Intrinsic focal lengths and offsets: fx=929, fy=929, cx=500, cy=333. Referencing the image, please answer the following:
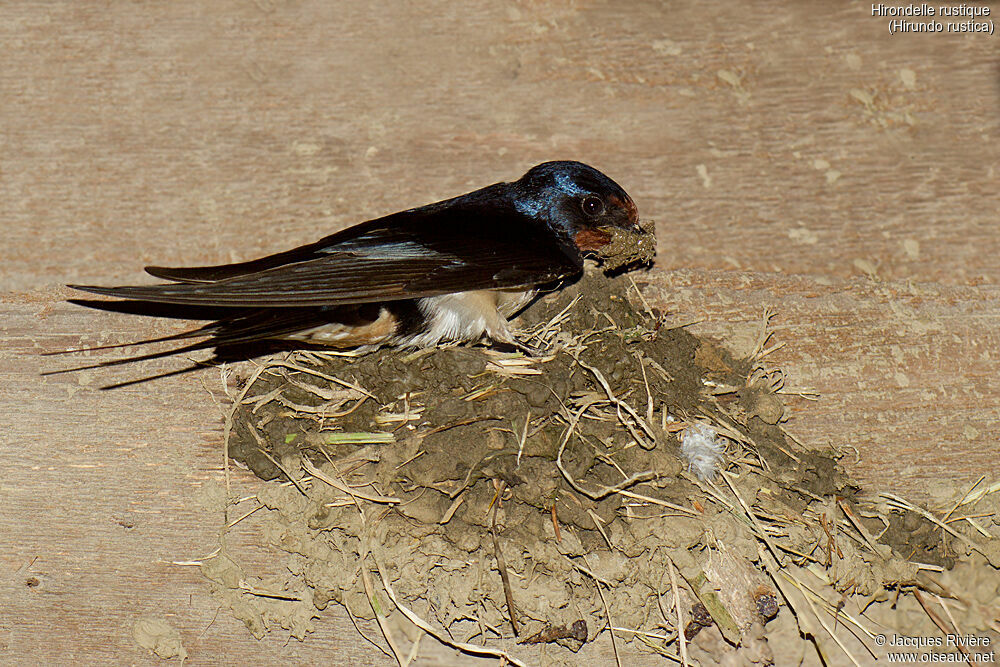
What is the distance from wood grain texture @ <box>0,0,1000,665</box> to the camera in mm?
2387

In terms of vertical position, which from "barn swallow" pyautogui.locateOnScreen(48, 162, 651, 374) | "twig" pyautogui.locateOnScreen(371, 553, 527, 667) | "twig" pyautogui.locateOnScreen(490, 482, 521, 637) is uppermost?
"barn swallow" pyautogui.locateOnScreen(48, 162, 651, 374)

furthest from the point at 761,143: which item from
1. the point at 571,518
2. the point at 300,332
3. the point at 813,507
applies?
the point at 300,332

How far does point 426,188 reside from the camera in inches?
104

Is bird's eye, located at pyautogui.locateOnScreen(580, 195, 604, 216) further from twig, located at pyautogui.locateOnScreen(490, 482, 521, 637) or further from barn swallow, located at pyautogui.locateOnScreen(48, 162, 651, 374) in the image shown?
twig, located at pyautogui.locateOnScreen(490, 482, 521, 637)

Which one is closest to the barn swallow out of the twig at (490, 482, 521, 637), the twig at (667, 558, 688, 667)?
the twig at (490, 482, 521, 637)

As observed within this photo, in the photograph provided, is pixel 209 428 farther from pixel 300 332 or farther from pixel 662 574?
pixel 662 574

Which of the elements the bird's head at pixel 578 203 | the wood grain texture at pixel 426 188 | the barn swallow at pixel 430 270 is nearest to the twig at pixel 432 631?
the wood grain texture at pixel 426 188

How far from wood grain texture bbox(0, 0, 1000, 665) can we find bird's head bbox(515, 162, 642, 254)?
0.50 feet

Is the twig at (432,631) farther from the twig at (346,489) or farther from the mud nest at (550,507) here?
the twig at (346,489)

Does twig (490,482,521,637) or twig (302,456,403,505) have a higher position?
twig (302,456,403,505)

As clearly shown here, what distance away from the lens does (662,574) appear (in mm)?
2256

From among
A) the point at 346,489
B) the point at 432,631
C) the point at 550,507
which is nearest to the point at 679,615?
the point at 550,507

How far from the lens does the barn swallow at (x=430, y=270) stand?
2.17m

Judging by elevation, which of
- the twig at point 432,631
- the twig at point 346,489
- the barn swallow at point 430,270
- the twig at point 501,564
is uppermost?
the barn swallow at point 430,270
